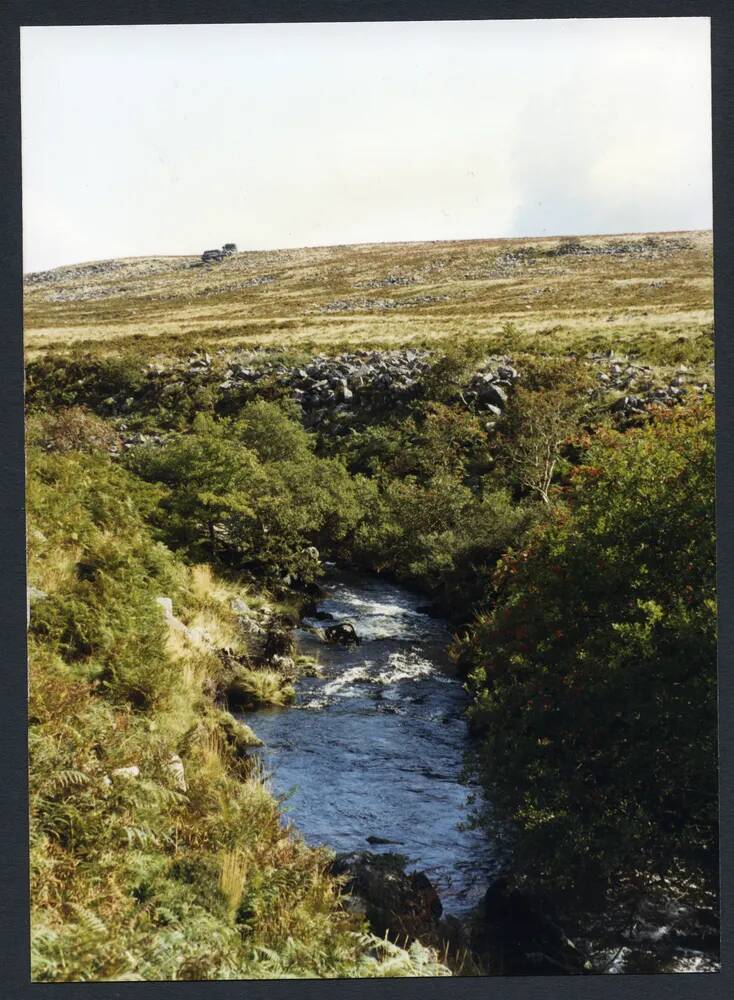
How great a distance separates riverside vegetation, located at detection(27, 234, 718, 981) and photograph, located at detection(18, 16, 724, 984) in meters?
0.03

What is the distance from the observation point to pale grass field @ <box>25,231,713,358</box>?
22.4 ft

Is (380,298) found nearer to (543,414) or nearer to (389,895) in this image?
(543,414)

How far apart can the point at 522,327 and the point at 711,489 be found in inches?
93.2

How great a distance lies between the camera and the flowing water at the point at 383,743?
6.31m

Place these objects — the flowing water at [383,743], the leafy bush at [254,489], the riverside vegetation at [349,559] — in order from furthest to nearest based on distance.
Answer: the leafy bush at [254,489] < the flowing water at [383,743] < the riverside vegetation at [349,559]

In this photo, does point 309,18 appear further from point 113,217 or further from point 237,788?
point 237,788

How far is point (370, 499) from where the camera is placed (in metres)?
7.72

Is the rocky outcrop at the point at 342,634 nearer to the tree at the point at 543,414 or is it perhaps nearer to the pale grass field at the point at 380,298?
the tree at the point at 543,414

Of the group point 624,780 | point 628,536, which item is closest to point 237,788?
point 624,780

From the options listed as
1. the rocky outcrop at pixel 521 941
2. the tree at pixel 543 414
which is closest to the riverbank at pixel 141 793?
the rocky outcrop at pixel 521 941

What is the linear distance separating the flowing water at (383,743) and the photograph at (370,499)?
0.03 m

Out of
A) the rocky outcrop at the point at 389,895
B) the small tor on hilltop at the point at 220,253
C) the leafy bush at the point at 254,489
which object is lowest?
the rocky outcrop at the point at 389,895

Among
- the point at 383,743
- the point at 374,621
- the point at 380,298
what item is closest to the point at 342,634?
the point at 374,621

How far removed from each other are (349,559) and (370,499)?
594 mm
